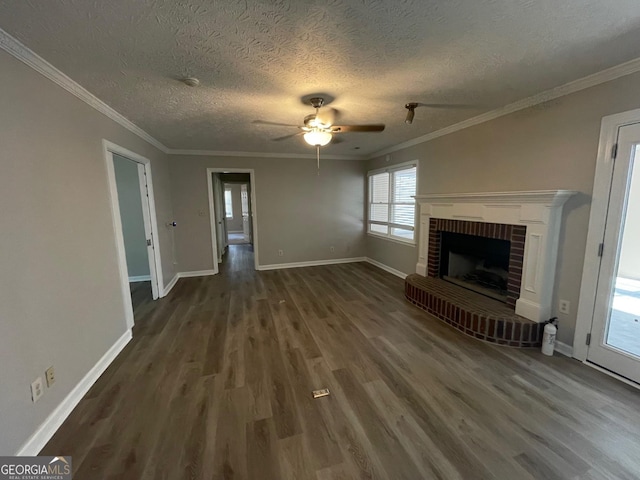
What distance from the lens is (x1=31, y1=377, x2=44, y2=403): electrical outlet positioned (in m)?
1.57

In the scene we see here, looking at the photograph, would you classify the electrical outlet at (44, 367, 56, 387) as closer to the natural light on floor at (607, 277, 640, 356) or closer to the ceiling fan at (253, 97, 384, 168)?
the ceiling fan at (253, 97, 384, 168)

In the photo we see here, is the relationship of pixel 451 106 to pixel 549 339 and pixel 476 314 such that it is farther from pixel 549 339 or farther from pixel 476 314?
pixel 549 339

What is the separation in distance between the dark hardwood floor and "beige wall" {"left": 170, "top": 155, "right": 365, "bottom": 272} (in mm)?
2441

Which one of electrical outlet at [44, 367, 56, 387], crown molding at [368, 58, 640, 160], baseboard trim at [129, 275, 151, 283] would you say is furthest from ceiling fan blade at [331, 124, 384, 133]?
baseboard trim at [129, 275, 151, 283]

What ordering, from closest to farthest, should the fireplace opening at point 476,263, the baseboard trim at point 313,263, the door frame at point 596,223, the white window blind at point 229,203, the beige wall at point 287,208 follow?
the door frame at point 596,223 → the fireplace opening at point 476,263 → the beige wall at point 287,208 → the baseboard trim at point 313,263 → the white window blind at point 229,203

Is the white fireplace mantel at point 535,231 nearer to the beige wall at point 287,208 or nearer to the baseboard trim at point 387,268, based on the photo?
the baseboard trim at point 387,268

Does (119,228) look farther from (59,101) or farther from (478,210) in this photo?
(478,210)

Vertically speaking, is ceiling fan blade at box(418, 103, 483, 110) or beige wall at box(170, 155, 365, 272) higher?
ceiling fan blade at box(418, 103, 483, 110)

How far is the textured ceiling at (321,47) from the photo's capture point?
1395 millimetres

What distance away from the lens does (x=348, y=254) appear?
20.8ft

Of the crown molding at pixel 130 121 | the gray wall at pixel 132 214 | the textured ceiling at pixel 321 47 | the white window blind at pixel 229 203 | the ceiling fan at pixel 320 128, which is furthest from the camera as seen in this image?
the white window blind at pixel 229 203

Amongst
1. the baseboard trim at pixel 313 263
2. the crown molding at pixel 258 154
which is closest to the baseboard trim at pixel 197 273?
the baseboard trim at pixel 313 263

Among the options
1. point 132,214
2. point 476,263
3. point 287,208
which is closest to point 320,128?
point 476,263

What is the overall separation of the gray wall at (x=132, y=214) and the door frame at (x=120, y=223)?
0.68m
